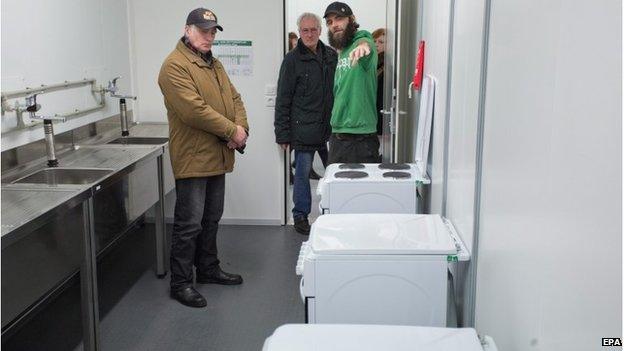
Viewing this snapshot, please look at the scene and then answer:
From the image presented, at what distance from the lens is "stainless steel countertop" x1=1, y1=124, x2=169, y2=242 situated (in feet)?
6.88

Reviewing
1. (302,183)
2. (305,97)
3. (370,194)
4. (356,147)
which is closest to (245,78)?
(305,97)

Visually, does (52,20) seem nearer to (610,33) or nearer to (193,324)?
(193,324)

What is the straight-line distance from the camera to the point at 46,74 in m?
3.13

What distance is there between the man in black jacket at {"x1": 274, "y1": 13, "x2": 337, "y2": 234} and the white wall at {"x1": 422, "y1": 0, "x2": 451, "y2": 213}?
1.42 m

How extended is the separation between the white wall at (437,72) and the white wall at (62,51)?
1856 mm

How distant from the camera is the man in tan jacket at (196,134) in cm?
286

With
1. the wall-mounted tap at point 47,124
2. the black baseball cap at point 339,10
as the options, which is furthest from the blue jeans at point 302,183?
the wall-mounted tap at point 47,124

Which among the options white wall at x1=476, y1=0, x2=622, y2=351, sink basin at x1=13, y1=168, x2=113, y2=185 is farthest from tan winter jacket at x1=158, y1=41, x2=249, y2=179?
white wall at x1=476, y1=0, x2=622, y2=351

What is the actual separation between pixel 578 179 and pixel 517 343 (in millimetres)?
467

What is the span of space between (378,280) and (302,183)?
2656 mm

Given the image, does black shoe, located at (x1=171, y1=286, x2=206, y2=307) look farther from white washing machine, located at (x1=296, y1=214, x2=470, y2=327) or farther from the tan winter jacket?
white washing machine, located at (x1=296, y1=214, x2=470, y2=327)

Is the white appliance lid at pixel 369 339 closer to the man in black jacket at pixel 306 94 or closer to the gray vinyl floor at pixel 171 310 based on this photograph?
the gray vinyl floor at pixel 171 310

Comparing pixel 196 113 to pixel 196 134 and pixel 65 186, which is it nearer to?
pixel 196 134

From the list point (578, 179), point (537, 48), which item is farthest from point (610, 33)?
point (537, 48)
